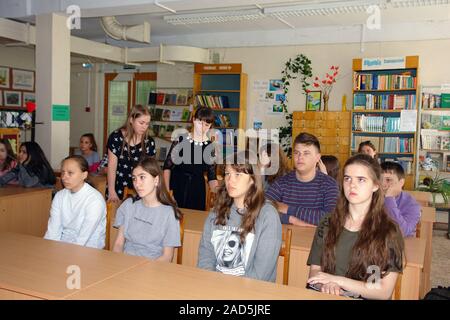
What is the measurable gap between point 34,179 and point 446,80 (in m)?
5.61

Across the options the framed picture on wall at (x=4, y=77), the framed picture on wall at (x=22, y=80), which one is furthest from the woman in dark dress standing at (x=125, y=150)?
the framed picture on wall at (x=22, y=80)

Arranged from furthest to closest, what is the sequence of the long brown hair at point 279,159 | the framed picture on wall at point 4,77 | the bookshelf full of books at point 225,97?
the framed picture on wall at point 4,77, the bookshelf full of books at point 225,97, the long brown hair at point 279,159

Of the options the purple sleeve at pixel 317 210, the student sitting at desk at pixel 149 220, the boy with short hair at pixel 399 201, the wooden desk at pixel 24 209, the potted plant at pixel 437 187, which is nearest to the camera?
the student sitting at desk at pixel 149 220

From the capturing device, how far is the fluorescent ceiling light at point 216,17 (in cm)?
622

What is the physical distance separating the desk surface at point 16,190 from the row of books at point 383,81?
4.59 m

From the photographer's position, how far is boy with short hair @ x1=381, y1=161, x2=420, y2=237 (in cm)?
267

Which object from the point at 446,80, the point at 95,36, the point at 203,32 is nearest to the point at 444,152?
the point at 446,80

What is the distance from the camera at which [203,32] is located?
785 cm

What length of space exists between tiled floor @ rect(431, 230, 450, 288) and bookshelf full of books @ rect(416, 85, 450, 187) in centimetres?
90

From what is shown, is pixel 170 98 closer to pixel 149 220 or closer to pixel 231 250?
pixel 149 220

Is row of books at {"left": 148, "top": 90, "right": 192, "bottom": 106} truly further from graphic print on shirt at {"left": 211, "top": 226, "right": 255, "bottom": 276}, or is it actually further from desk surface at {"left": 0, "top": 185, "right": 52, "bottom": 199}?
graphic print on shirt at {"left": 211, "top": 226, "right": 255, "bottom": 276}

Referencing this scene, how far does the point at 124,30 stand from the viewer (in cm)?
686

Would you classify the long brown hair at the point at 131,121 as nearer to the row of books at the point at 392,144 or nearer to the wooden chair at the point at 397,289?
the wooden chair at the point at 397,289

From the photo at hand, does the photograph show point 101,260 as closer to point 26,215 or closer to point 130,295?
point 130,295
